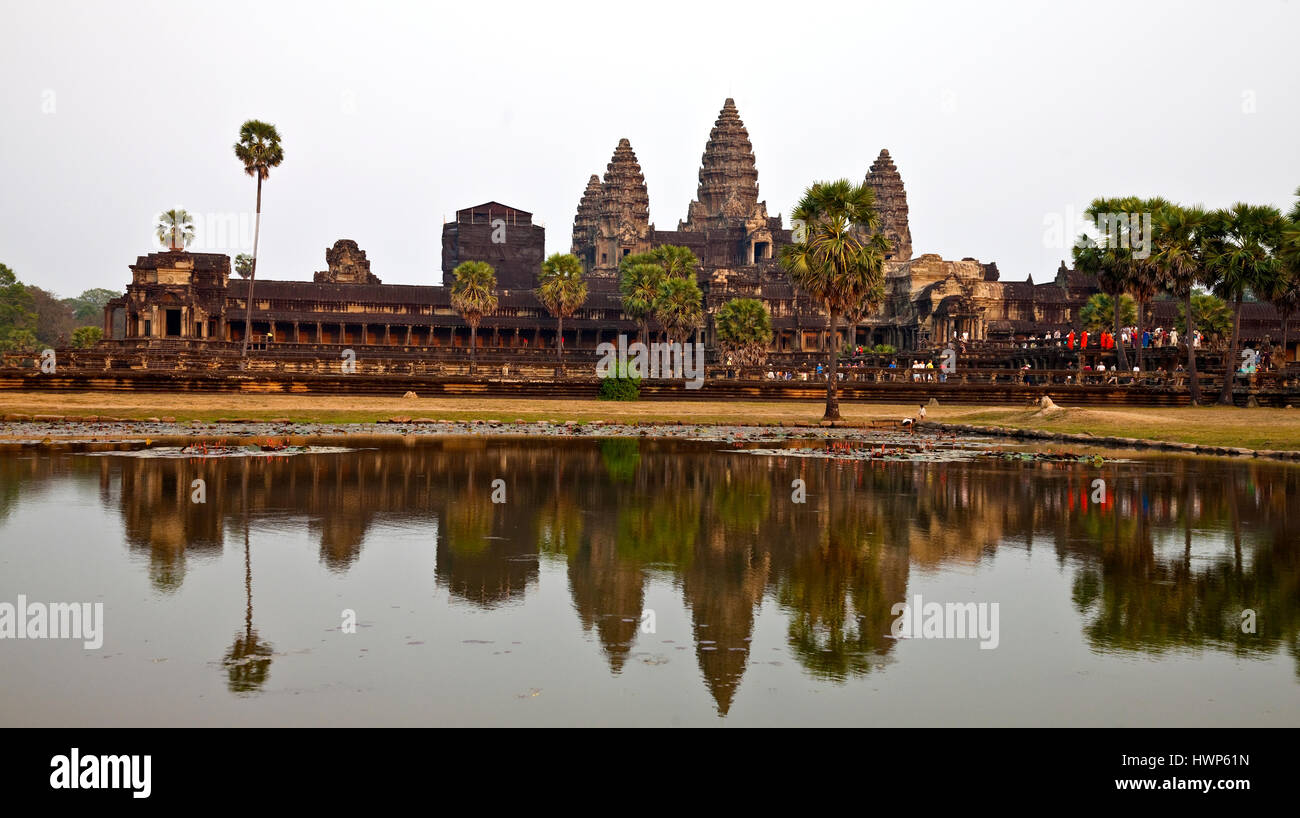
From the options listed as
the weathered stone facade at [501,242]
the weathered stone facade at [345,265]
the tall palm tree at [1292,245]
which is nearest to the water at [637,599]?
the tall palm tree at [1292,245]

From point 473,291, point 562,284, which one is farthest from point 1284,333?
point 473,291

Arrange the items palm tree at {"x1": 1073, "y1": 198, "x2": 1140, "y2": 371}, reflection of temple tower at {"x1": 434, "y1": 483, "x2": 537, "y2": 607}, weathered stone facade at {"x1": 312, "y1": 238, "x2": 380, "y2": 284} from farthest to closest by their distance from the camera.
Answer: weathered stone facade at {"x1": 312, "y1": 238, "x2": 380, "y2": 284}
palm tree at {"x1": 1073, "y1": 198, "x2": 1140, "y2": 371}
reflection of temple tower at {"x1": 434, "y1": 483, "x2": 537, "y2": 607}

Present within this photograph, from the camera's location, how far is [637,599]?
415 inches

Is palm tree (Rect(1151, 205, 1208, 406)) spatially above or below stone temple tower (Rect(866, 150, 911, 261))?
below

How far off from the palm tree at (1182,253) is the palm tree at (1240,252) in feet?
2.39

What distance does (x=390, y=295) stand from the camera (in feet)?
316

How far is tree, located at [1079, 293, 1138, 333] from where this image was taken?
276 feet

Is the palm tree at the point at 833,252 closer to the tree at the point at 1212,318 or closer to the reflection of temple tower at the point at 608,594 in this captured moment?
the reflection of temple tower at the point at 608,594

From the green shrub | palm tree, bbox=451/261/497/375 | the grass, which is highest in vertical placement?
palm tree, bbox=451/261/497/375

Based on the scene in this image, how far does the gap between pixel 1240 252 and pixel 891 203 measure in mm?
92266

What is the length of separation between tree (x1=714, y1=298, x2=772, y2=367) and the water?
62.0m

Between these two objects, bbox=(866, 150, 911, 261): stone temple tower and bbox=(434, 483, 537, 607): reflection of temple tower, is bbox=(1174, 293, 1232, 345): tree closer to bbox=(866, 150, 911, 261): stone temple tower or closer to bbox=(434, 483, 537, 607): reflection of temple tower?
bbox=(866, 150, 911, 261): stone temple tower

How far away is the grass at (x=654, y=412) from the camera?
35406mm

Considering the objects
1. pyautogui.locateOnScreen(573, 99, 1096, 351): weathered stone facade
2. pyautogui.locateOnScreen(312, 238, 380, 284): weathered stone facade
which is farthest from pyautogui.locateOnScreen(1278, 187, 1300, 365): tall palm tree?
pyautogui.locateOnScreen(312, 238, 380, 284): weathered stone facade
